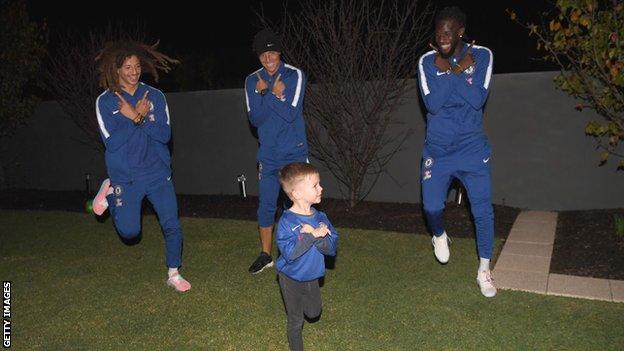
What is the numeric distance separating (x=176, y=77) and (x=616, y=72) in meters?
11.3

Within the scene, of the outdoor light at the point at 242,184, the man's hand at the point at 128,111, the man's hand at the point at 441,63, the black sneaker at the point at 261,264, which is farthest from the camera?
the outdoor light at the point at 242,184

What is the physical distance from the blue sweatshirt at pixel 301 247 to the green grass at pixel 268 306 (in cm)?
71

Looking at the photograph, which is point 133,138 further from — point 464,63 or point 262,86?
point 464,63

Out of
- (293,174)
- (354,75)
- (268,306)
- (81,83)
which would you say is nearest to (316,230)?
(293,174)

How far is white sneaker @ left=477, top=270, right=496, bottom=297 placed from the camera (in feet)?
13.6

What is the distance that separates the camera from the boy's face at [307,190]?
3.09 meters

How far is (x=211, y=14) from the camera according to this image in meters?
20.6

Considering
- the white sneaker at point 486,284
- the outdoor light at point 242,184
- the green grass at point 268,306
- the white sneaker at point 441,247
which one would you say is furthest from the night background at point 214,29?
the white sneaker at point 486,284

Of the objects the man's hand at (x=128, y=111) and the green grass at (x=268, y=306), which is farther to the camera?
the man's hand at (x=128, y=111)

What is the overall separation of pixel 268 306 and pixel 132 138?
1746mm

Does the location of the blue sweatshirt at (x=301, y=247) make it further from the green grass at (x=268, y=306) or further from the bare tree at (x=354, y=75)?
the bare tree at (x=354, y=75)

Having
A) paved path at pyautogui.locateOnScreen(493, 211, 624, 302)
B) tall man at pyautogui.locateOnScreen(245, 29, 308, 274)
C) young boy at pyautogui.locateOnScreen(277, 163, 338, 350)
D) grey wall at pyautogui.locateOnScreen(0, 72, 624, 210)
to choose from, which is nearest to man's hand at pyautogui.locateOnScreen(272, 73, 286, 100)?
tall man at pyautogui.locateOnScreen(245, 29, 308, 274)

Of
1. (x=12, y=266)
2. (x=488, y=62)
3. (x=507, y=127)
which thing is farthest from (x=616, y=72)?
(x=12, y=266)

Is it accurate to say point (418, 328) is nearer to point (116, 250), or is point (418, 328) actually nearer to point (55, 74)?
point (116, 250)
